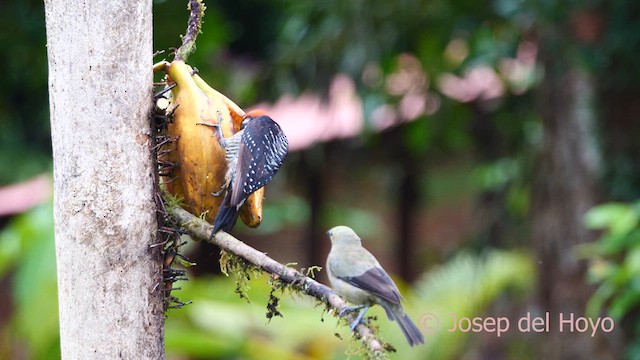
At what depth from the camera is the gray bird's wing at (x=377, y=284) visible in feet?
6.68

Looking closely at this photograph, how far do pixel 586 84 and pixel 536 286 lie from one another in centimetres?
124

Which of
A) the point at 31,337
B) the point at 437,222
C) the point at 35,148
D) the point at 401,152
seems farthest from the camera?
the point at 437,222

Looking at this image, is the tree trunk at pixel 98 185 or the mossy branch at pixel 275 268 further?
the tree trunk at pixel 98 185

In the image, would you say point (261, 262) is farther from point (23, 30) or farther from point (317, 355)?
point (317, 355)

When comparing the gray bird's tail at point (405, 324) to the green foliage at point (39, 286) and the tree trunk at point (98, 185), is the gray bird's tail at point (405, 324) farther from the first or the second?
the green foliage at point (39, 286)

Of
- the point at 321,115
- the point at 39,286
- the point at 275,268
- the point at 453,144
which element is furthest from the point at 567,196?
the point at 275,268

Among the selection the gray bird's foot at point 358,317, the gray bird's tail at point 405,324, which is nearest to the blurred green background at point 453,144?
the gray bird's tail at point 405,324

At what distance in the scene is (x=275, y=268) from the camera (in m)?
2.03

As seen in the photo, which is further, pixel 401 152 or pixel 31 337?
pixel 401 152

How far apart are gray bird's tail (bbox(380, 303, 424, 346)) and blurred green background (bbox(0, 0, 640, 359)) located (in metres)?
1.94

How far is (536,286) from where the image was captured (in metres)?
5.64

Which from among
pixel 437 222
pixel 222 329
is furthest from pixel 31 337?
pixel 437 222

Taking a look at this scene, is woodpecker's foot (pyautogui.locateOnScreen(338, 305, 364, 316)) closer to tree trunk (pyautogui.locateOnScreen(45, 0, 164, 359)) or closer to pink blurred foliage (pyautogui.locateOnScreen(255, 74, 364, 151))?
tree trunk (pyautogui.locateOnScreen(45, 0, 164, 359))

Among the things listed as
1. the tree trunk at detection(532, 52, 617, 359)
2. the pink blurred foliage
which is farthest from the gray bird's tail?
the pink blurred foliage
